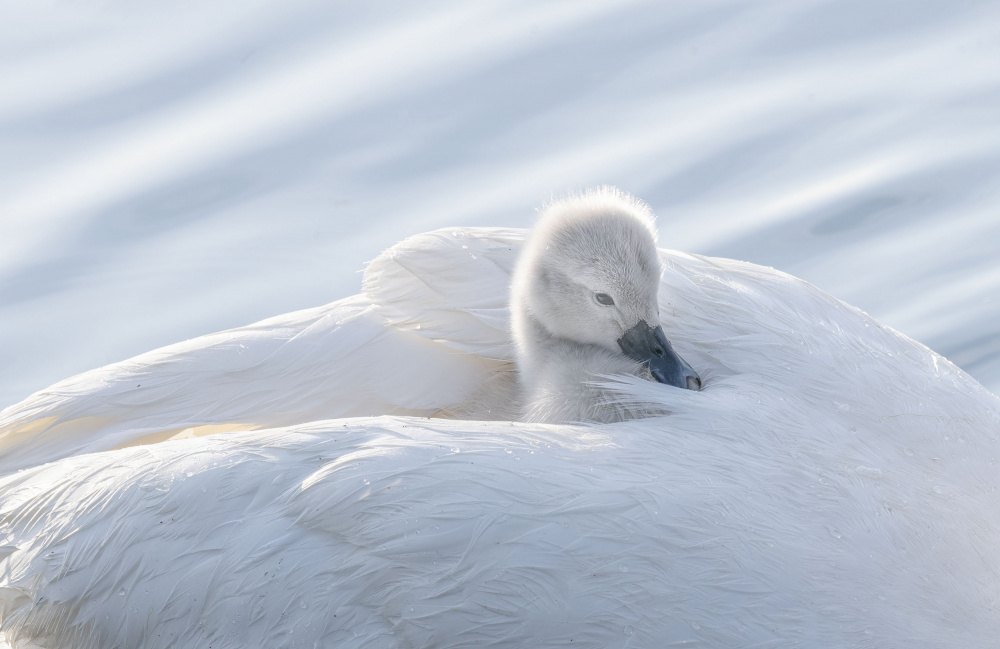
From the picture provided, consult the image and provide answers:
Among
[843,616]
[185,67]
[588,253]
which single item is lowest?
[843,616]

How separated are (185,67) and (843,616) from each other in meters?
4.45

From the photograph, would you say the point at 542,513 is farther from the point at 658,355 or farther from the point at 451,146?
the point at 451,146

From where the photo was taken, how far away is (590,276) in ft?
10.4

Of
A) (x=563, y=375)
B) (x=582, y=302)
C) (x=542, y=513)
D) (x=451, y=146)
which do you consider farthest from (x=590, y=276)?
(x=451, y=146)

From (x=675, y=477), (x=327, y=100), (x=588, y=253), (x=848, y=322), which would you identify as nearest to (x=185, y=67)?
(x=327, y=100)

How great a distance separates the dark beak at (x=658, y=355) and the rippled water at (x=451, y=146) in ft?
6.54

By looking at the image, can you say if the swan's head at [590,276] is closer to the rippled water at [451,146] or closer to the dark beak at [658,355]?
the dark beak at [658,355]

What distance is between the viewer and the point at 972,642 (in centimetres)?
249

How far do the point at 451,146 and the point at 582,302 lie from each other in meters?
2.61

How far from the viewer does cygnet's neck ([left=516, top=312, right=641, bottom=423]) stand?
2879mm

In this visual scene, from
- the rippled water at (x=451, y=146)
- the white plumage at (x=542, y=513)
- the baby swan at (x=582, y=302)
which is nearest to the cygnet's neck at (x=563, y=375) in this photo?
the baby swan at (x=582, y=302)

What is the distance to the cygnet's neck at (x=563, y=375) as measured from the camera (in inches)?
113

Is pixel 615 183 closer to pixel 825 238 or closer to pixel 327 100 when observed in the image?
pixel 825 238

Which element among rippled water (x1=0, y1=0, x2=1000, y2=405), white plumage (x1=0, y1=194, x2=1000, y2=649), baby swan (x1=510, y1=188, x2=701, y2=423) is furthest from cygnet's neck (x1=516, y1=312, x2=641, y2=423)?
rippled water (x1=0, y1=0, x2=1000, y2=405)
